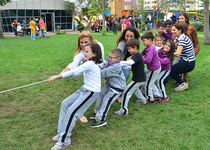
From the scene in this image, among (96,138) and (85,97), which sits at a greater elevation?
(85,97)

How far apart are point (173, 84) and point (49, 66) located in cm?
462

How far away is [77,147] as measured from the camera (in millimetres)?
3240

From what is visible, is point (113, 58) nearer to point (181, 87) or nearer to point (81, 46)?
point (81, 46)

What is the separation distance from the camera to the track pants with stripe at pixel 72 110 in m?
3.25

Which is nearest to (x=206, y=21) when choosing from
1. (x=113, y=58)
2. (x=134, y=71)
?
(x=134, y=71)

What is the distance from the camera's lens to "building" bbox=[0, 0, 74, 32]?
3006cm

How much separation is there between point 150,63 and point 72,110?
2.10 m

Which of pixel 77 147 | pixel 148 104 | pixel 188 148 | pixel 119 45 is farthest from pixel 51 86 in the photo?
pixel 188 148

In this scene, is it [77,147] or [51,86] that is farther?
[51,86]

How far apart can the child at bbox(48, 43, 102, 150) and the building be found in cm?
3015

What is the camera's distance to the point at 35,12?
31125mm

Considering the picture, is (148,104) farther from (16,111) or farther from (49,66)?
(49,66)

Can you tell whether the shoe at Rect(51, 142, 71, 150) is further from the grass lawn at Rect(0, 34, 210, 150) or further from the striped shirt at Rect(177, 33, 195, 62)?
the striped shirt at Rect(177, 33, 195, 62)

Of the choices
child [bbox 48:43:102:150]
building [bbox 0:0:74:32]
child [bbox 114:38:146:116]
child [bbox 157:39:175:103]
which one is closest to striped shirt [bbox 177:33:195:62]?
child [bbox 157:39:175:103]
